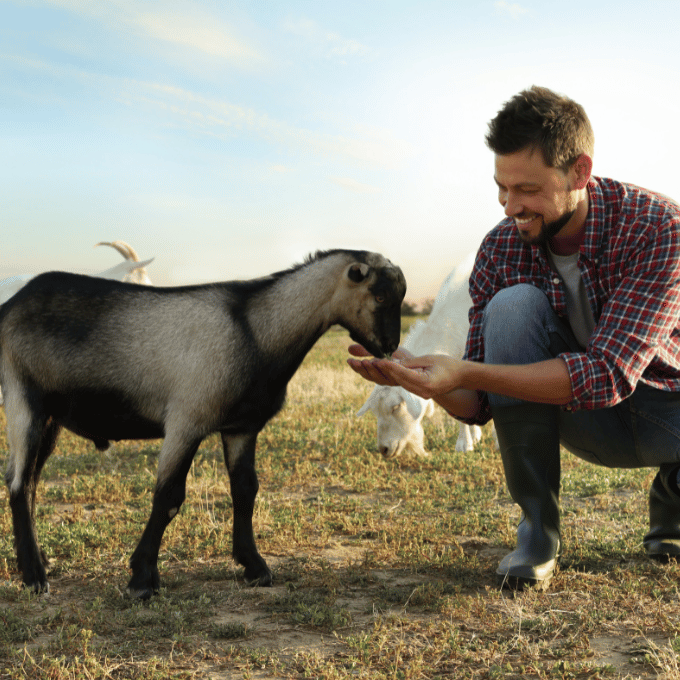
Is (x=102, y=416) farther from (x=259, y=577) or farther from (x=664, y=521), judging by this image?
(x=664, y=521)

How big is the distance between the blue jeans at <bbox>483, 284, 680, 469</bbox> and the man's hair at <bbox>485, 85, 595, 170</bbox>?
0.70m

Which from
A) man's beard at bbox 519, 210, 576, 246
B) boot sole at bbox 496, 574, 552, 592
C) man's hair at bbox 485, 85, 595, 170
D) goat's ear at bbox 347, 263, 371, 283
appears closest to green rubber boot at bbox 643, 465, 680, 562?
boot sole at bbox 496, 574, 552, 592

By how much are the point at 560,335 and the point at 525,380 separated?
24.8 inches

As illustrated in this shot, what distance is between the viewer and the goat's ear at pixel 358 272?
139 inches

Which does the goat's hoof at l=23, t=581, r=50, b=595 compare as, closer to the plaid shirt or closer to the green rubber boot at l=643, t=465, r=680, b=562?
the plaid shirt

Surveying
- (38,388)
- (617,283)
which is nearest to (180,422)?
(38,388)

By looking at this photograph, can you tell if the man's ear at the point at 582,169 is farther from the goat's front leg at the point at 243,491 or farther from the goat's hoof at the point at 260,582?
the goat's hoof at the point at 260,582

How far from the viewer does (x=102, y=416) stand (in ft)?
11.9

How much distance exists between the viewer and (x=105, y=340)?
3576 millimetres

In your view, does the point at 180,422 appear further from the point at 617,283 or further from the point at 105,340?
the point at 617,283

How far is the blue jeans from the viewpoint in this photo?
344 cm

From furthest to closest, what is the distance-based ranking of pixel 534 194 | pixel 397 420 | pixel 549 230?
pixel 397 420 → pixel 549 230 → pixel 534 194

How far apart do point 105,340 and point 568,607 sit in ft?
8.17

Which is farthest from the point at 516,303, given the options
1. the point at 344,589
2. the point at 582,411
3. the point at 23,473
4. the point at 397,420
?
the point at 397,420
